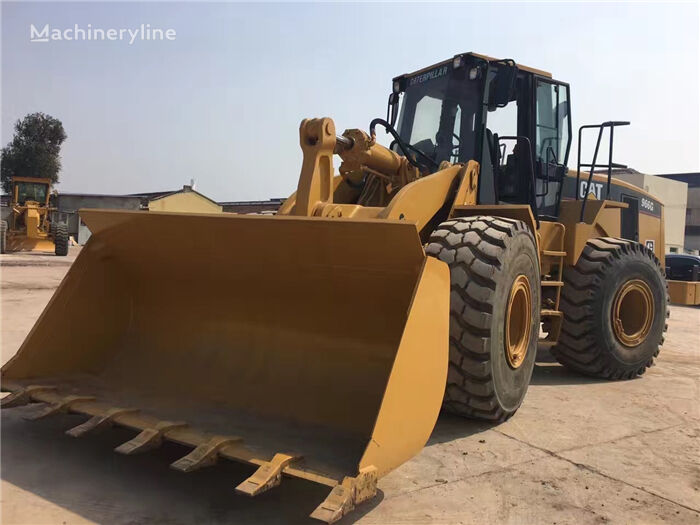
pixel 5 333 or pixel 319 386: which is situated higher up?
pixel 319 386

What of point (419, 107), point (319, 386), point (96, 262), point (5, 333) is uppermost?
point (419, 107)

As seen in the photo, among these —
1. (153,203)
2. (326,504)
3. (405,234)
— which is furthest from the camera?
(153,203)

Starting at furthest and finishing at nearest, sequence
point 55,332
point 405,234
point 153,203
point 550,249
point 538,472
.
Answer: point 153,203 → point 550,249 → point 55,332 → point 538,472 → point 405,234

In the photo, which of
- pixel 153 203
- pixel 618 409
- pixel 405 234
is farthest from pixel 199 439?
pixel 153 203

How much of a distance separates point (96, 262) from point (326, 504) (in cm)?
265

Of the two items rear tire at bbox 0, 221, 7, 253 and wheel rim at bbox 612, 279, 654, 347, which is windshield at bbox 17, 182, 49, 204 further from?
wheel rim at bbox 612, 279, 654, 347

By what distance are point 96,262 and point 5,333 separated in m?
3.72

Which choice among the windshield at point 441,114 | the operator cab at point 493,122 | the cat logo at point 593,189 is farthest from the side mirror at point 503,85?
the cat logo at point 593,189

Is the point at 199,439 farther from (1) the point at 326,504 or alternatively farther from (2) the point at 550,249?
(2) the point at 550,249

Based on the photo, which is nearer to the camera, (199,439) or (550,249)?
(199,439)

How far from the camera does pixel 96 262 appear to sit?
416 cm

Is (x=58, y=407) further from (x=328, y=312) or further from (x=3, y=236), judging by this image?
(x=3, y=236)

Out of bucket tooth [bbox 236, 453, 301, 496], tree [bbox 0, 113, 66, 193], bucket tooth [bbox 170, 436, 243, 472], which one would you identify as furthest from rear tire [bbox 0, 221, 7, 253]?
bucket tooth [bbox 236, 453, 301, 496]

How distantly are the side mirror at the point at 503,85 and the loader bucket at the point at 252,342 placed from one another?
2.30 meters
